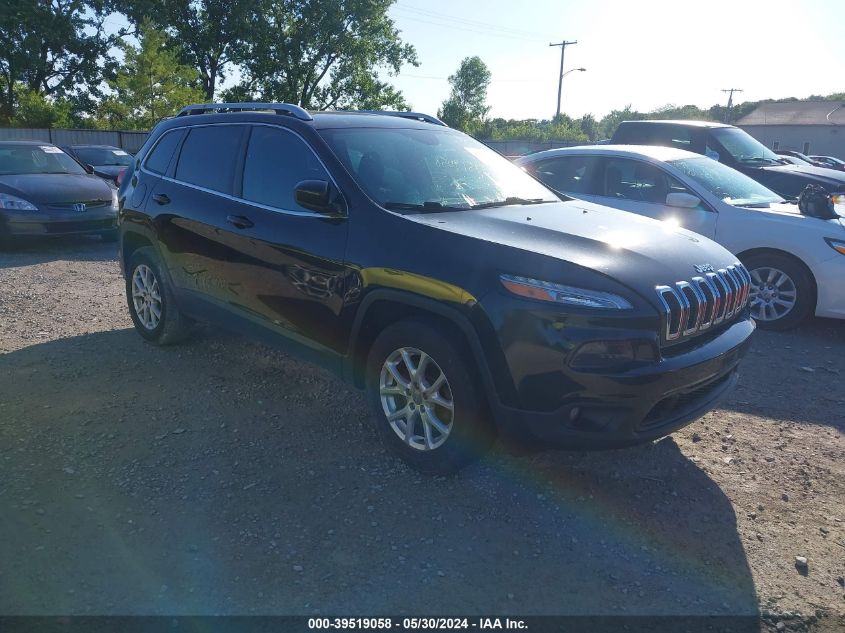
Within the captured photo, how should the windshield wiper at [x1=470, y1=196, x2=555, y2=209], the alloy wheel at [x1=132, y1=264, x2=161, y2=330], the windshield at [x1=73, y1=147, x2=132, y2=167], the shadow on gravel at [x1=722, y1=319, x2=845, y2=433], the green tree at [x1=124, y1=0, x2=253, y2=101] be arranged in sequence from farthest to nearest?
the green tree at [x1=124, y1=0, x2=253, y2=101]
the windshield at [x1=73, y1=147, x2=132, y2=167]
the alloy wheel at [x1=132, y1=264, x2=161, y2=330]
the shadow on gravel at [x1=722, y1=319, x2=845, y2=433]
the windshield wiper at [x1=470, y1=196, x2=555, y2=209]

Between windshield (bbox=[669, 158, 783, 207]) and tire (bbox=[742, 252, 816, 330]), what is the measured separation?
66cm

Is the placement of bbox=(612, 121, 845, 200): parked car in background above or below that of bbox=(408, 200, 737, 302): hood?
above

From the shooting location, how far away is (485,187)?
14.2ft

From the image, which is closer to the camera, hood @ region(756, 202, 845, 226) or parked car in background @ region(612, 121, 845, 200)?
hood @ region(756, 202, 845, 226)

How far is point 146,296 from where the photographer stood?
18.2 ft

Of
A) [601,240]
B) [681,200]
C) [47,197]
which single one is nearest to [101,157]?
[47,197]

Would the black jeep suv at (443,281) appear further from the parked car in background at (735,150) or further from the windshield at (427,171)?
the parked car in background at (735,150)

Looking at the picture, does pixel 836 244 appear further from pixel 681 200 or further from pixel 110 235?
pixel 110 235

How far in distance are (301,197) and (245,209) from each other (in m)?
0.75

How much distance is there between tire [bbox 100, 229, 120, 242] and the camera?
33.7 feet

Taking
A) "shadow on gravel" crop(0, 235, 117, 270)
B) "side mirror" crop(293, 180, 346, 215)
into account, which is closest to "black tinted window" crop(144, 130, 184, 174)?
"side mirror" crop(293, 180, 346, 215)

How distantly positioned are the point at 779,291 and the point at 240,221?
4867 millimetres

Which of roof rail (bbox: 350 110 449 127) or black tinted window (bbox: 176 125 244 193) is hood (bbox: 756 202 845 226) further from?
black tinted window (bbox: 176 125 244 193)

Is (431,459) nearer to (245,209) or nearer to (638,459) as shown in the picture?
(638,459)
